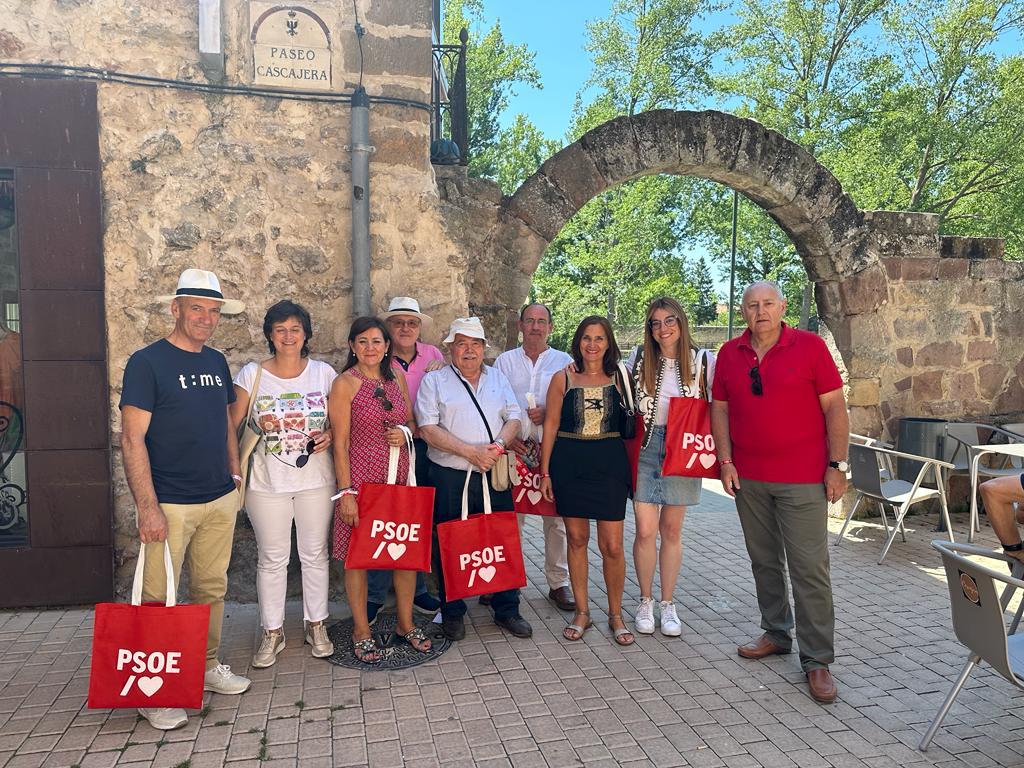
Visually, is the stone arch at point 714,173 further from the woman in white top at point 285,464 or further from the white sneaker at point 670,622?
the white sneaker at point 670,622

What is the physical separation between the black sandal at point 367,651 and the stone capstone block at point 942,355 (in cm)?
530

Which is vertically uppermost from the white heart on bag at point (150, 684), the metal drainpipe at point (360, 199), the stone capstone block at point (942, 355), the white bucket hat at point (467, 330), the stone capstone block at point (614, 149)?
the stone capstone block at point (614, 149)

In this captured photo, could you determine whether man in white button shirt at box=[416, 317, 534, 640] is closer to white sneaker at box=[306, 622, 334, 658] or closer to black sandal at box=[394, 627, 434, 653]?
black sandal at box=[394, 627, 434, 653]

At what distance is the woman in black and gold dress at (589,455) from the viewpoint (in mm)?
3625

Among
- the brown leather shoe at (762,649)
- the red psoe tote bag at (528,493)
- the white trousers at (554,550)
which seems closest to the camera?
the brown leather shoe at (762,649)

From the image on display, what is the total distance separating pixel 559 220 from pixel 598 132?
67 cm

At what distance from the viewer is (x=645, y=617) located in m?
3.82

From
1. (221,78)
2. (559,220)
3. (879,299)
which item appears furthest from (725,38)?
(221,78)

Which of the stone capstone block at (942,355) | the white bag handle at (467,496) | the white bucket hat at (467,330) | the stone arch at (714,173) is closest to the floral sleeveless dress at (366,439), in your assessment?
the white bag handle at (467,496)

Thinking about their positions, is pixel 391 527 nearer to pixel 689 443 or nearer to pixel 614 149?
pixel 689 443

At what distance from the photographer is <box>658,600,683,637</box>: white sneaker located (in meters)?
3.74

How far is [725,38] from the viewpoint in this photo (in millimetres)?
19359

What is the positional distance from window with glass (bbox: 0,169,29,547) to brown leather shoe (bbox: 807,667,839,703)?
4.05 m

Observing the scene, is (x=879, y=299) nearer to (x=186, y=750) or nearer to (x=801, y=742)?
(x=801, y=742)
